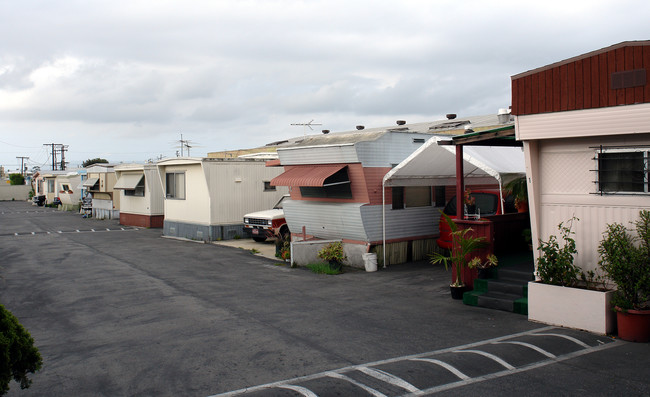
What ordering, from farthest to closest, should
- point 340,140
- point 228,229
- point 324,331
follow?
point 228,229 < point 340,140 < point 324,331

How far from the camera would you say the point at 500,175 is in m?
10.7

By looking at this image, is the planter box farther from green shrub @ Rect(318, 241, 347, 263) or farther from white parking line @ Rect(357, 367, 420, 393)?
green shrub @ Rect(318, 241, 347, 263)

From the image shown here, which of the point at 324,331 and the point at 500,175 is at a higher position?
the point at 500,175

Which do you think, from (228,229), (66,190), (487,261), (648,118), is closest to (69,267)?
(228,229)

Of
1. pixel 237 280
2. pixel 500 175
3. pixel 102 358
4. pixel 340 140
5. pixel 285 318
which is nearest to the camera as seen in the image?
pixel 102 358

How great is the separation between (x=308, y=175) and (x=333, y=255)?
7.33ft

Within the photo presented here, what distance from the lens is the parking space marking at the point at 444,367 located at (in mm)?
5617

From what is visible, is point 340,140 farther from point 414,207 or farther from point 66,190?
point 66,190

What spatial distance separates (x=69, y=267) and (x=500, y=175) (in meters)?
11.0

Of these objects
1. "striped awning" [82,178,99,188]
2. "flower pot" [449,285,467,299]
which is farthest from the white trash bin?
"striped awning" [82,178,99,188]

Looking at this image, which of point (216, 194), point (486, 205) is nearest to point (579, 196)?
point (486, 205)

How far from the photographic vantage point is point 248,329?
8.08 meters

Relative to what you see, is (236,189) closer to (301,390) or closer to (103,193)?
(103,193)

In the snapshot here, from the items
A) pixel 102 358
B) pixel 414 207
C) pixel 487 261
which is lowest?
pixel 102 358
